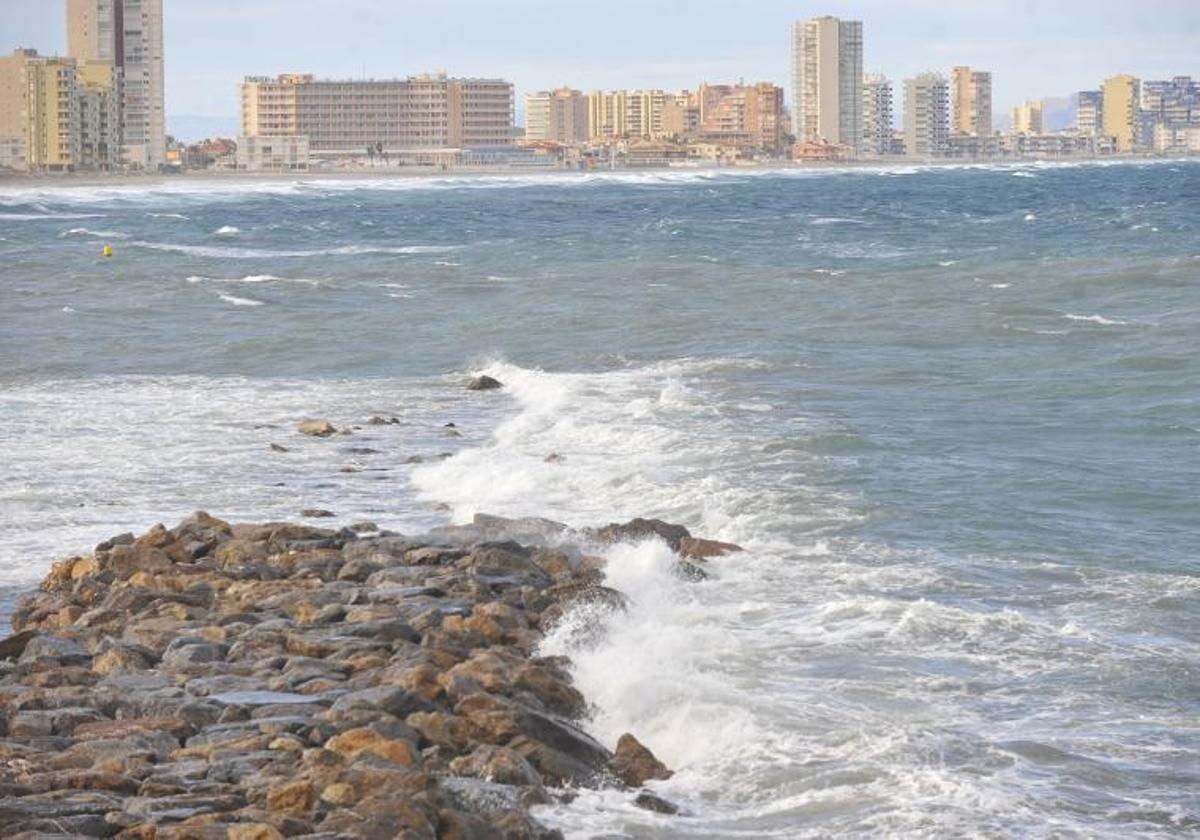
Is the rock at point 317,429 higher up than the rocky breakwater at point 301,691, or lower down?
higher up

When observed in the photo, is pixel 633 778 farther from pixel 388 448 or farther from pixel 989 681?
pixel 388 448

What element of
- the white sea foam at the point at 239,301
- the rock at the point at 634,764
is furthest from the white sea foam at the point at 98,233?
the rock at the point at 634,764

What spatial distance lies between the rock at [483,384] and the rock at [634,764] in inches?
814

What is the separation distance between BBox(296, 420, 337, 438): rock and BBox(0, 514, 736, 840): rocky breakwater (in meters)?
8.43

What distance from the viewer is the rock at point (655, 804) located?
11.8 m

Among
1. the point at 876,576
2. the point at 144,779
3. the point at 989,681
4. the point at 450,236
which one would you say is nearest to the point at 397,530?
the point at 876,576

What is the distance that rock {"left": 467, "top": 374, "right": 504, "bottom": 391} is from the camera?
109 ft

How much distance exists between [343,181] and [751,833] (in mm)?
170532

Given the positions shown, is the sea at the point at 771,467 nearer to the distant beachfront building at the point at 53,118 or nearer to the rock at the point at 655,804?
the rock at the point at 655,804

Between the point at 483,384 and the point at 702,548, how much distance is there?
1488 cm

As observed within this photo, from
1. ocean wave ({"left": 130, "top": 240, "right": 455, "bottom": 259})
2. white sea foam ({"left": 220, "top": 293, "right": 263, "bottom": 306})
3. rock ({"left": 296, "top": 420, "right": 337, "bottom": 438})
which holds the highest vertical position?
→ ocean wave ({"left": 130, "top": 240, "right": 455, "bottom": 259})

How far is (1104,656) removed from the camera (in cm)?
1521

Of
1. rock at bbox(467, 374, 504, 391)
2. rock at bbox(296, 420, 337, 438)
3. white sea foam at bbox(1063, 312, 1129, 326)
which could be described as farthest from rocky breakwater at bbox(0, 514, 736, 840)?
white sea foam at bbox(1063, 312, 1129, 326)

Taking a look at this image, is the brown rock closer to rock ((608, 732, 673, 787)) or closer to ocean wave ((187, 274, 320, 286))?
rock ((608, 732, 673, 787))
